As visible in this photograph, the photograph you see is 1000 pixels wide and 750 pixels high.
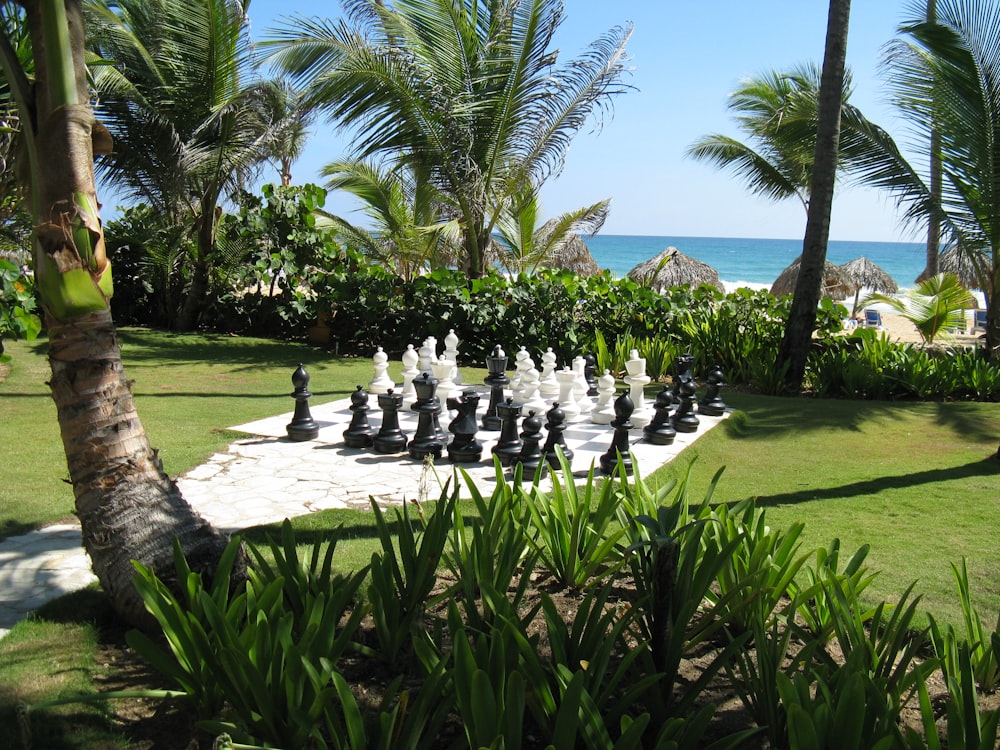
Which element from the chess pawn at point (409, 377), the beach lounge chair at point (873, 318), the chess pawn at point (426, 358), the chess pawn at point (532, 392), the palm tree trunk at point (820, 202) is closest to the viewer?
the chess pawn at point (532, 392)

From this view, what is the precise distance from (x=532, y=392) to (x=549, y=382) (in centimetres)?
48

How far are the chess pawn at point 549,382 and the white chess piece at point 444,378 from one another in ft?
3.03

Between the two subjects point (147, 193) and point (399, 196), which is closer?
point (147, 193)

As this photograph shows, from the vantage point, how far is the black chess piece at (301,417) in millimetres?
6855

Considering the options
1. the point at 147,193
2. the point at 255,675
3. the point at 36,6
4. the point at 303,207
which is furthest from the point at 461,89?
the point at 255,675

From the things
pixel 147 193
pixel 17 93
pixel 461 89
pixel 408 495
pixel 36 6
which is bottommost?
pixel 408 495

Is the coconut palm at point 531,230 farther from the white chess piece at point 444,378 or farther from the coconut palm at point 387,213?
the white chess piece at point 444,378

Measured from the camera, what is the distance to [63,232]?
3.13 m

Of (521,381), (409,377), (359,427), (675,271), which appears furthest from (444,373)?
A: (675,271)

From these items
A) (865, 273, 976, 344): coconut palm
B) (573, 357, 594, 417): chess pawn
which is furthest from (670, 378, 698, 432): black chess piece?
(865, 273, 976, 344): coconut palm

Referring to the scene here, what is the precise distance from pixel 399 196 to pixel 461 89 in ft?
17.5

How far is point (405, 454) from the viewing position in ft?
21.8

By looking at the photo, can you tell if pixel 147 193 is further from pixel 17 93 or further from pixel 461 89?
pixel 17 93

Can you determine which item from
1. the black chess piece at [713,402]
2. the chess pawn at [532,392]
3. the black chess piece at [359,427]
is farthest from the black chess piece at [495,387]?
the black chess piece at [713,402]
